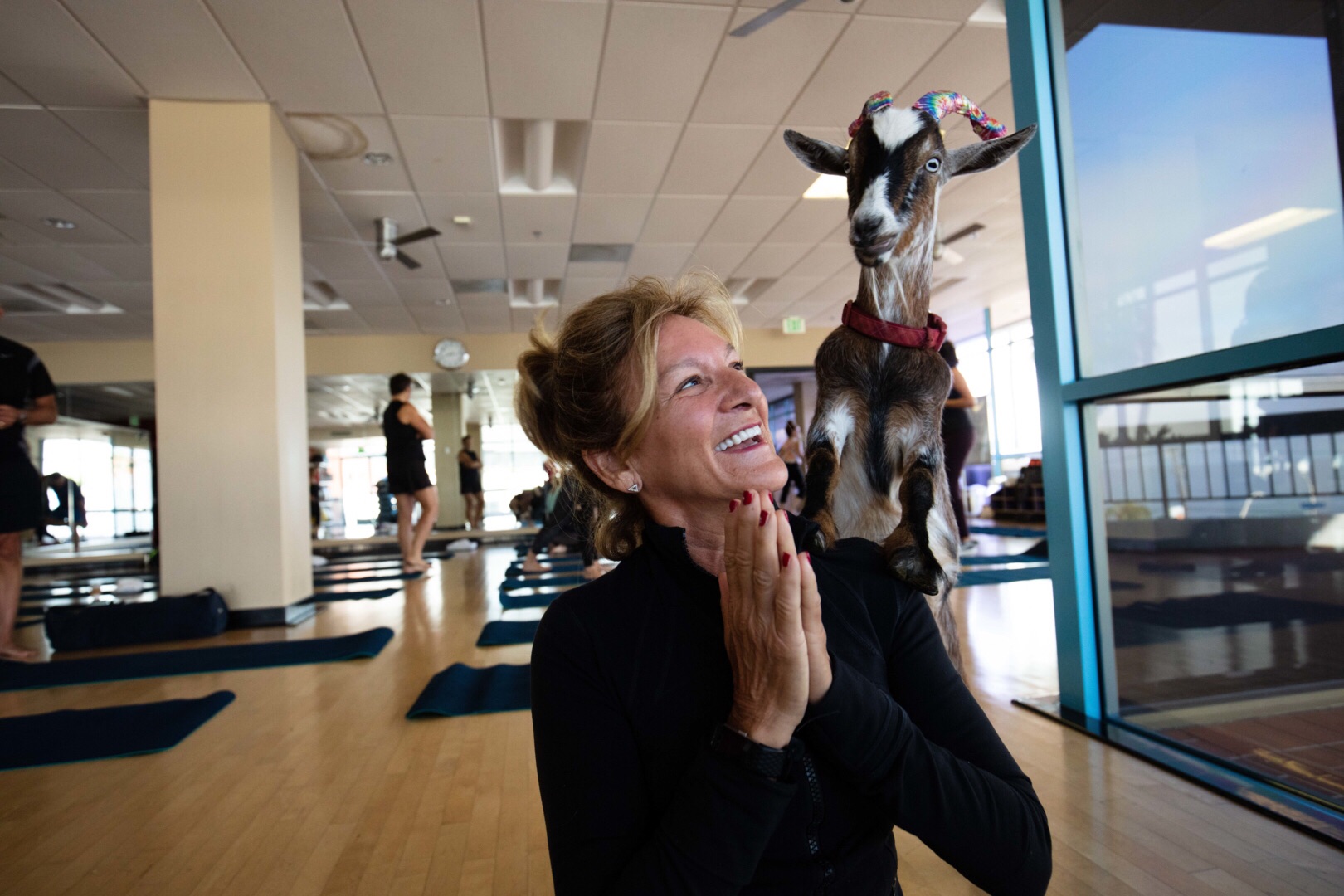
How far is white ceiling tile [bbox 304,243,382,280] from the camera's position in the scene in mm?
7062

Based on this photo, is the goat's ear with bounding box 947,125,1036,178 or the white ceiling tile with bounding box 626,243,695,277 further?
the white ceiling tile with bounding box 626,243,695,277

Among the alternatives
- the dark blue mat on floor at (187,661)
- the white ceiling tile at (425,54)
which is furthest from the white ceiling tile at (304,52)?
the dark blue mat on floor at (187,661)

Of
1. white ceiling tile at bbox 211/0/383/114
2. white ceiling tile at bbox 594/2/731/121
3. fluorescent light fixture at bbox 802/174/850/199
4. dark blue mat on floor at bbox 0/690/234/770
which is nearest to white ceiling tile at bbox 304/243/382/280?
white ceiling tile at bbox 211/0/383/114

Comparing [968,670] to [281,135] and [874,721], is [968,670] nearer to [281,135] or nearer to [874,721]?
[874,721]

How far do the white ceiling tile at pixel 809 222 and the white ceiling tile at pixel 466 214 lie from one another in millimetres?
2551

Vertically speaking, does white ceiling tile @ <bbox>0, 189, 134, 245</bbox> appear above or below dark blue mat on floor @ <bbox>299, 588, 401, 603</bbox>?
above

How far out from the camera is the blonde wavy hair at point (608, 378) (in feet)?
3.14

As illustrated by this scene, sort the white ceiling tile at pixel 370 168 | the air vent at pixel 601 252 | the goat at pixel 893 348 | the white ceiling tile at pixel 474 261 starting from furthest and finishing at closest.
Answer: the air vent at pixel 601 252, the white ceiling tile at pixel 474 261, the white ceiling tile at pixel 370 168, the goat at pixel 893 348

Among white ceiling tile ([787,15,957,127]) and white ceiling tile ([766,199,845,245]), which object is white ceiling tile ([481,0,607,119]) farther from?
white ceiling tile ([766,199,845,245])

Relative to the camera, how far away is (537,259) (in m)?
7.74

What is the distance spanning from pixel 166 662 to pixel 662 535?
3547 millimetres

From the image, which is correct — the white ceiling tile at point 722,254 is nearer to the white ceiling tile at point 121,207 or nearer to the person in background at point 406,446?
the person in background at point 406,446

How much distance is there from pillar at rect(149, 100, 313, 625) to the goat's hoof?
13.9 feet

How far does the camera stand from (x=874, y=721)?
697 millimetres
